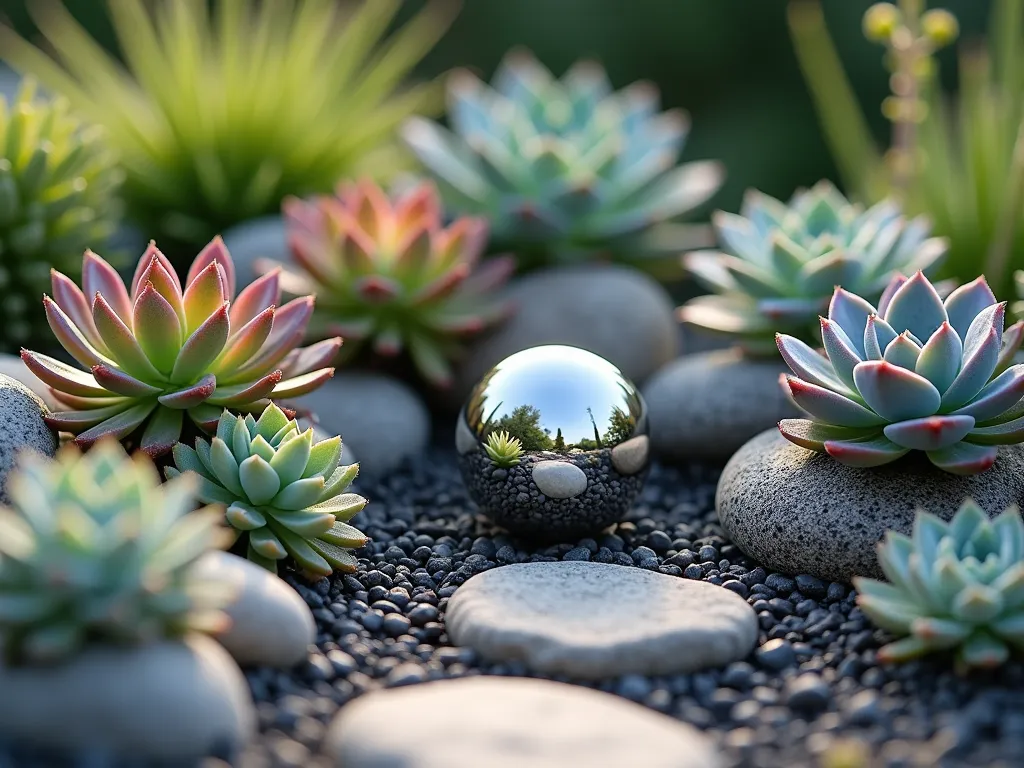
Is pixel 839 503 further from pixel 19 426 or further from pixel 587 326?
pixel 19 426

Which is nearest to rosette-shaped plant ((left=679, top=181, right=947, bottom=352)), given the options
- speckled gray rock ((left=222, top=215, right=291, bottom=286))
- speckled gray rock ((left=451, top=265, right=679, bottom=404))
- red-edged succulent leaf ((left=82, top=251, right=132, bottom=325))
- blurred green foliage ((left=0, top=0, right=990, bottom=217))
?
speckled gray rock ((left=451, top=265, right=679, bottom=404))

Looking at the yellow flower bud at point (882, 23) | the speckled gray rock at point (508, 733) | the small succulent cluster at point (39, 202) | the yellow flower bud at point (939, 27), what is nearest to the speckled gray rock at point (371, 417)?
the small succulent cluster at point (39, 202)

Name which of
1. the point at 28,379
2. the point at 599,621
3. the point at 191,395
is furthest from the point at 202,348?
the point at 599,621

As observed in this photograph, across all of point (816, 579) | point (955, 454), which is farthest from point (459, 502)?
point (955, 454)

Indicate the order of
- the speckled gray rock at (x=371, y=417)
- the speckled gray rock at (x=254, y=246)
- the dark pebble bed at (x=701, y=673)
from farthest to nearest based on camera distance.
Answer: the speckled gray rock at (x=254, y=246)
the speckled gray rock at (x=371, y=417)
the dark pebble bed at (x=701, y=673)

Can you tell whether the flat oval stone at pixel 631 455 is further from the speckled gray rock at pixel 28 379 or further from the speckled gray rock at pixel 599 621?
the speckled gray rock at pixel 28 379

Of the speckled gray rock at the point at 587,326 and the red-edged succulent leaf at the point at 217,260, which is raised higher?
the speckled gray rock at the point at 587,326

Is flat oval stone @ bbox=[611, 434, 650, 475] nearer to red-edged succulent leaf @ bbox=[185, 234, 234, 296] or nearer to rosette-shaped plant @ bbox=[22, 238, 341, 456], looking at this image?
rosette-shaped plant @ bbox=[22, 238, 341, 456]
